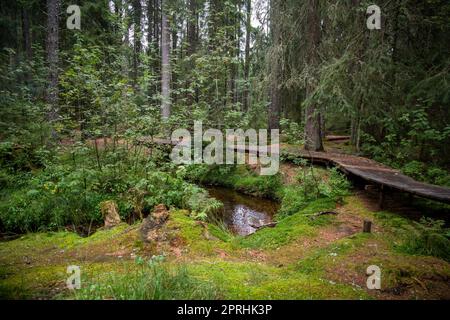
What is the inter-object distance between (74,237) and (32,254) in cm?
86

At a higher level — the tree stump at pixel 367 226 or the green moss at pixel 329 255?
the tree stump at pixel 367 226

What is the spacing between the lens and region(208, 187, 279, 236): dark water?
7887 millimetres

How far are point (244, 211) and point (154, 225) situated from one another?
4493 millimetres

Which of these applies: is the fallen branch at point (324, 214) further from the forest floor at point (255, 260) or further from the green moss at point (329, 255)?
the green moss at point (329, 255)

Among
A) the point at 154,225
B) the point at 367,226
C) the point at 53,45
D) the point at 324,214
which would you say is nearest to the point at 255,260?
the point at 154,225

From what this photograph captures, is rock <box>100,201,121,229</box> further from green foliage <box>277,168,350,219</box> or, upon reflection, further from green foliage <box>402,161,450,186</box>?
green foliage <box>402,161,450,186</box>

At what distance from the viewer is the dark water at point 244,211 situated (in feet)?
25.9

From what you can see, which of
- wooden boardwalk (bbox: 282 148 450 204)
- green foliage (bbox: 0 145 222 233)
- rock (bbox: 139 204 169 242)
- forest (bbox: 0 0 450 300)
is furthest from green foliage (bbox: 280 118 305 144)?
rock (bbox: 139 204 169 242)

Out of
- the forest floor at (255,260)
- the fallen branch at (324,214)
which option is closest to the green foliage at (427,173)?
the forest floor at (255,260)

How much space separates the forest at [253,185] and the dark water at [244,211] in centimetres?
8

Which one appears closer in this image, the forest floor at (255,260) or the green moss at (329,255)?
the forest floor at (255,260)

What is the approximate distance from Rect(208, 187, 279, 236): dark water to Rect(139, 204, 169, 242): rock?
8.79 feet

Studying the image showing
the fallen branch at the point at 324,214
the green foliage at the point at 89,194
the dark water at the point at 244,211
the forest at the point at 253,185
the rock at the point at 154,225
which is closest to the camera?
the forest at the point at 253,185

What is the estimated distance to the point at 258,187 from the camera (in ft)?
35.8
